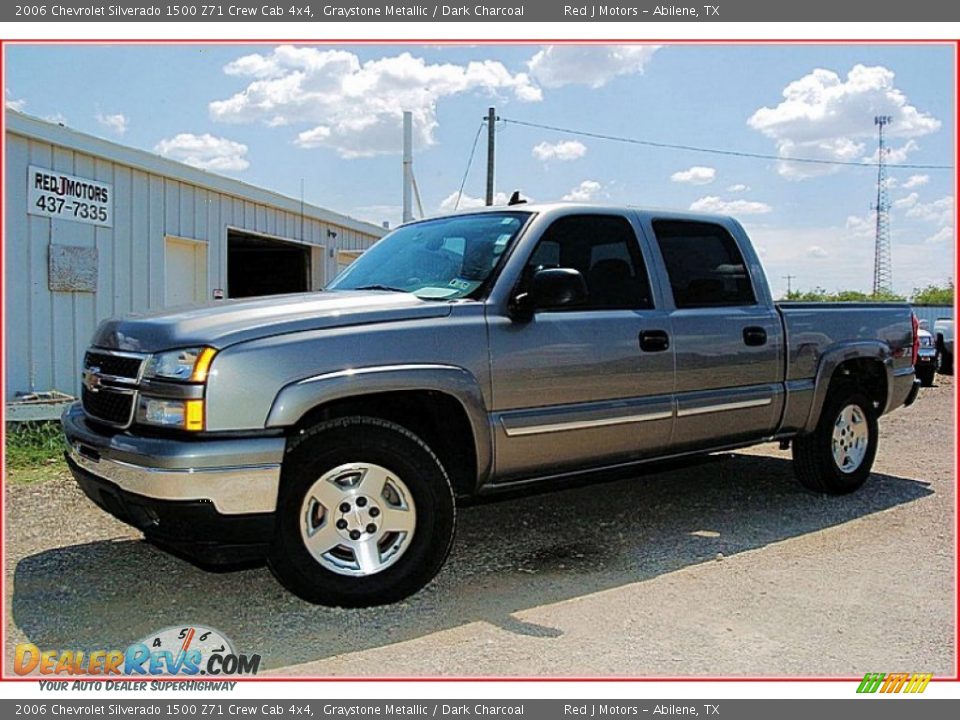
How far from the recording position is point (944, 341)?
18734mm

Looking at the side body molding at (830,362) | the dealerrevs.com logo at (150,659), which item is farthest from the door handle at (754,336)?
the dealerrevs.com logo at (150,659)

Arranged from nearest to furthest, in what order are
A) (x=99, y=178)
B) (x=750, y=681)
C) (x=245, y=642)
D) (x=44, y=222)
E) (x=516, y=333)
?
(x=750, y=681), (x=245, y=642), (x=516, y=333), (x=44, y=222), (x=99, y=178)

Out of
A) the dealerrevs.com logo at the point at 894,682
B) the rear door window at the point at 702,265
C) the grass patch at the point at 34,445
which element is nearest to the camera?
the dealerrevs.com logo at the point at 894,682

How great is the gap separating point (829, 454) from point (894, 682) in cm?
306

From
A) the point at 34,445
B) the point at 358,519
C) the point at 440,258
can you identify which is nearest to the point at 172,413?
the point at 358,519

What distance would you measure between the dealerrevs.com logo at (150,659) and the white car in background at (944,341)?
18414 mm

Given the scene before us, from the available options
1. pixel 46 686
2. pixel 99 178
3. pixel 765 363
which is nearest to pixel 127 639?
pixel 46 686

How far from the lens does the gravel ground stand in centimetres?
357

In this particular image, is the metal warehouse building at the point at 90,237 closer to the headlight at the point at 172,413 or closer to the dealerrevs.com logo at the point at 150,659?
the headlight at the point at 172,413

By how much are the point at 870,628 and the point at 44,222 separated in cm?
811

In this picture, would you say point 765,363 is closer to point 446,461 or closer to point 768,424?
point 768,424

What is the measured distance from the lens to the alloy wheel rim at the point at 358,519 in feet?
12.8

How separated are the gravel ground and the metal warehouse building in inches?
113

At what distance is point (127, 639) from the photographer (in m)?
3.70
